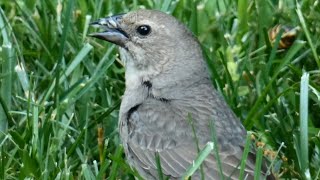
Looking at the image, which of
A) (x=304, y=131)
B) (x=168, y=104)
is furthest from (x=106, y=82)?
(x=304, y=131)

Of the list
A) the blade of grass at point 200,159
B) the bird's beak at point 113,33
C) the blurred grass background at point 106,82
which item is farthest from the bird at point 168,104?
the blurred grass background at point 106,82

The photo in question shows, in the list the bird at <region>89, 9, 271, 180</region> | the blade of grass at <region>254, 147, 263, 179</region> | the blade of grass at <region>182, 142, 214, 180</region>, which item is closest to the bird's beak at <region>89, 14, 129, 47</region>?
the bird at <region>89, 9, 271, 180</region>

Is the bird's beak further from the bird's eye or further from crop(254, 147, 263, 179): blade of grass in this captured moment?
crop(254, 147, 263, 179): blade of grass

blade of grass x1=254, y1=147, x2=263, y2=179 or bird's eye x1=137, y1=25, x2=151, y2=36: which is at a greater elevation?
bird's eye x1=137, y1=25, x2=151, y2=36

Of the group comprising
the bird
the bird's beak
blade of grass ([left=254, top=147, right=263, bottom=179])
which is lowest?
blade of grass ([left=254, top=147, right=263, bottom=179])

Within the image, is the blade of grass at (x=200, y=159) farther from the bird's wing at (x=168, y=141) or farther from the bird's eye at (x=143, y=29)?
the bird's eye at (x=143, y=29)

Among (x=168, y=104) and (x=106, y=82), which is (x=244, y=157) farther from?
(x=106, y=82)

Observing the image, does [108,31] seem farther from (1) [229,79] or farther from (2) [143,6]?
(2) [143,6]
